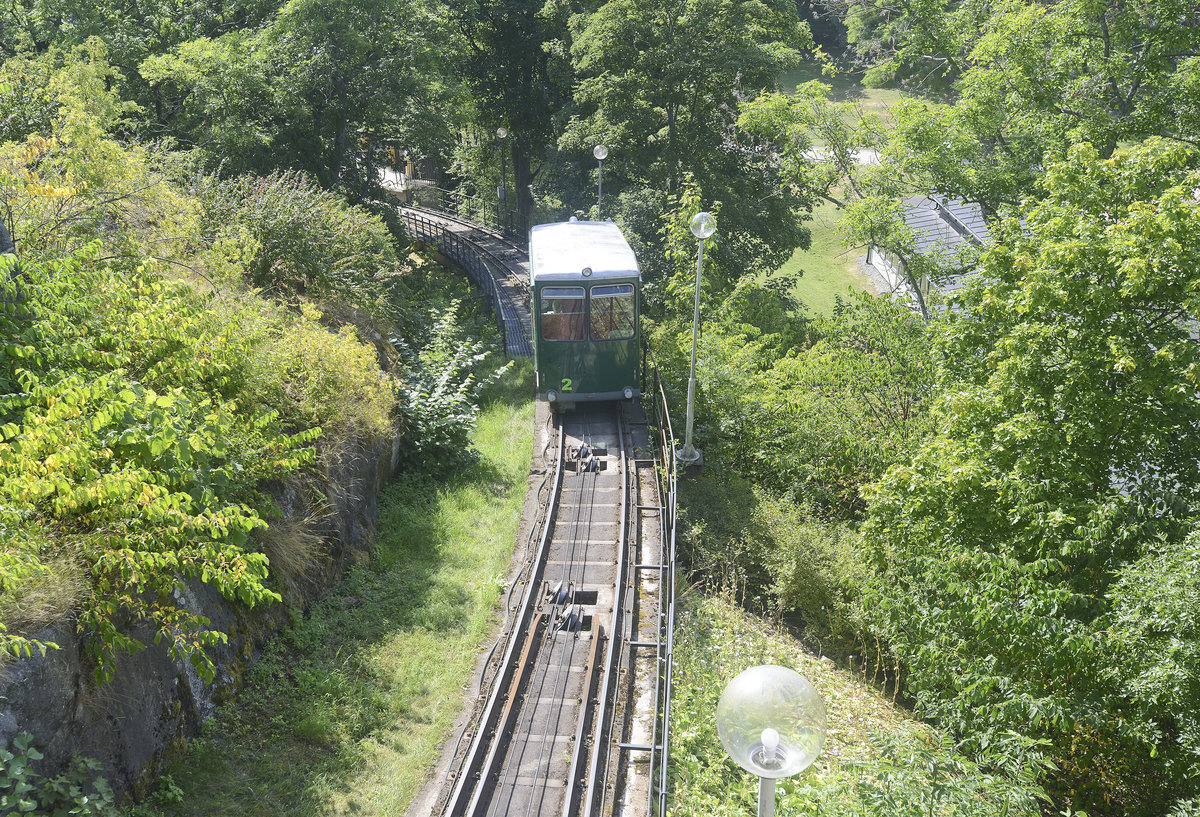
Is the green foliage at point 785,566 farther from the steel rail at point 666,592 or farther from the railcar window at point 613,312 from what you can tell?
the railcar window at point 613,312

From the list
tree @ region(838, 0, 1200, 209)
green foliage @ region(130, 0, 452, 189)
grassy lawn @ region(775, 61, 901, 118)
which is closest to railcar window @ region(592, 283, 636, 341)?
tree @ region(838, 0, 1200, 209)

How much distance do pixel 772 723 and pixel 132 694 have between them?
233 inches

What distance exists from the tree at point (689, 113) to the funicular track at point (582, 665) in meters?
13.0

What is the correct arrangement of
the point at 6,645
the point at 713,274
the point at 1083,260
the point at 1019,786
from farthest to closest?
1. the point at 713,274
2. the point at 1083,260
3. the point at 1019,786
4. the point at 6,645

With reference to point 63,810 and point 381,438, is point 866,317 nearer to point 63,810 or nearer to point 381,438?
point 381,438

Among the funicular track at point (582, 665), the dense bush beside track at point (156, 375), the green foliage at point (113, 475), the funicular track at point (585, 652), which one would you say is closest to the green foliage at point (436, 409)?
the dense bush beside track at point (156, 375)

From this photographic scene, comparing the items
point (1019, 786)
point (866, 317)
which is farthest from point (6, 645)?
point (866, 317)

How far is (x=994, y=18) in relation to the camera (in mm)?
17500

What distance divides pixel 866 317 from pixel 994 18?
712cm

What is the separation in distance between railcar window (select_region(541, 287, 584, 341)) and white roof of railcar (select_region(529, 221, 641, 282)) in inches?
10.9

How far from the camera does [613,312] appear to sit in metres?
14.8

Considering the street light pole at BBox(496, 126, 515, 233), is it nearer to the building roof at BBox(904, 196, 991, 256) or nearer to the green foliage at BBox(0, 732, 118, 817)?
the building roof at BBox(904, 196, 991, 256)

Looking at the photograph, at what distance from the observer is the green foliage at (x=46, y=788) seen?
17.9 feet

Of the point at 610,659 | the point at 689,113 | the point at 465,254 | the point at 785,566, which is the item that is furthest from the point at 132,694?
the point at 465,254
